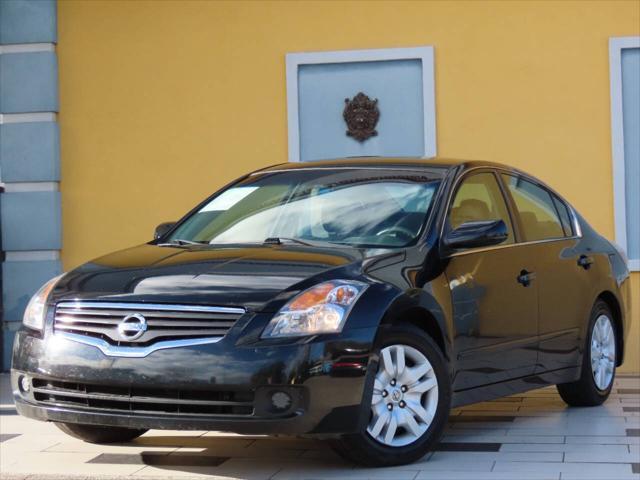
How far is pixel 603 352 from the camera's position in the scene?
8773mm

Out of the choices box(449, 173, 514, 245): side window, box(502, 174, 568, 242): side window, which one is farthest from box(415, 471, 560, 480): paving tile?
box(502, 174, 568, 242): side window

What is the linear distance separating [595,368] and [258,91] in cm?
419

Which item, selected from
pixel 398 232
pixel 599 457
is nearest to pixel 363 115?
pixel 398 232

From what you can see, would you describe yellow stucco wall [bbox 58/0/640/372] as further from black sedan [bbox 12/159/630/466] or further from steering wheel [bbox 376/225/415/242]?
steering wheel [bbox 376/225/415/242]

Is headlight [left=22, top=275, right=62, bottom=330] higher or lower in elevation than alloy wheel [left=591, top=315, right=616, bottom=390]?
higher

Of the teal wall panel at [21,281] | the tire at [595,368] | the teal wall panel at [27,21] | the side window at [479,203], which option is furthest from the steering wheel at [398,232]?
the teal wall panel at [27,21]

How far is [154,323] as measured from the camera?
239 inches

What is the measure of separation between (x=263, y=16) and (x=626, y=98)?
307 cm

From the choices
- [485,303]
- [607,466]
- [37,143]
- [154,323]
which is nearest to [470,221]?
[485,303]

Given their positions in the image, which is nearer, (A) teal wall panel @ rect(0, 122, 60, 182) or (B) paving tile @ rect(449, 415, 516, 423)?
(B) paving tile @ rect(449, 415, 516, 423)

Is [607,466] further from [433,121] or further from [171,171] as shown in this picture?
[171,171]

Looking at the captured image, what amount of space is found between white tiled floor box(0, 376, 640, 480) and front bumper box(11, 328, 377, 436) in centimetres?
33

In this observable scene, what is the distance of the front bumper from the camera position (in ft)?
19.4

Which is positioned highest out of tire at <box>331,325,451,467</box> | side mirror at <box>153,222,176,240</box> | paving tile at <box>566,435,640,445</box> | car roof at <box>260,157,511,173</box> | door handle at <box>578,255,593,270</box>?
car roof at <box>260,157,511,173</box>
